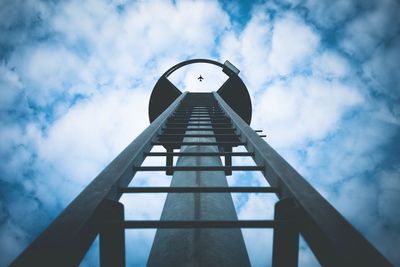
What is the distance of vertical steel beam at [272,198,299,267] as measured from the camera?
5.81 ft

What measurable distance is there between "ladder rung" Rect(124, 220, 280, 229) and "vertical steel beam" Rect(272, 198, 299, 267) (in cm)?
7

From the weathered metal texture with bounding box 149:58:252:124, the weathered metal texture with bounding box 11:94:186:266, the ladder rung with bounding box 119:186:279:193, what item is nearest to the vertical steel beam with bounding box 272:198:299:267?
the ladder rung with bounding box 119:186:279:193

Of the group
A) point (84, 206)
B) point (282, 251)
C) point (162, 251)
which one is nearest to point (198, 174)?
point (162, 251)

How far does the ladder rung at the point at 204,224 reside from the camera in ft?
5.50

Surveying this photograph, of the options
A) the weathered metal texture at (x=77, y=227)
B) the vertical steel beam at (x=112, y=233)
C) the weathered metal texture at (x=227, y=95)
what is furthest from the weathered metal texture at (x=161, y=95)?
the vertical steel beam at (x=112, y=233)

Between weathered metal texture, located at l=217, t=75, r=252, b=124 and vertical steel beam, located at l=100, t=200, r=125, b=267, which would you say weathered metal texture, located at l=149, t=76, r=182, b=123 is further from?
vertical steel beam, located at l=100, t=200, r=125, b=267

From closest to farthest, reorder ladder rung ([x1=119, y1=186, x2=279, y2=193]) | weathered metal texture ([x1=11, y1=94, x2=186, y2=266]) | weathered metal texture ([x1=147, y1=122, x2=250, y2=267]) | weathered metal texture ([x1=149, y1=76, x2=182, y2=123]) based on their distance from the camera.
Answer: weathered metal texture ([x1=11, y1=94, x2=186, y2=266]) → weathered metal texture ([x1=147, y1=122, x2=250, y2=267]) → ladder rung ([x1=119, y1=186, x2=279, y2=193]) → weathered metal texture ([x1=149, y1=76, x2=182, y2=123])

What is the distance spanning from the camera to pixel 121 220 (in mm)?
1731

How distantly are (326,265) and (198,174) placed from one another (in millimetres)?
2087

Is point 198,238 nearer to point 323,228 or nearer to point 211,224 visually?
point 211,224

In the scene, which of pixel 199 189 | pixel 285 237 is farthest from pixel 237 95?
pixel 285 237

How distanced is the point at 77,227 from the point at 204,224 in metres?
0.73

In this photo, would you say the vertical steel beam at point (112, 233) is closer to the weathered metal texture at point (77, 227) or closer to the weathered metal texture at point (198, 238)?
the weathered metal texture at point (77, 227)

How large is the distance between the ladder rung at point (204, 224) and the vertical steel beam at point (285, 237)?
0.07 m
